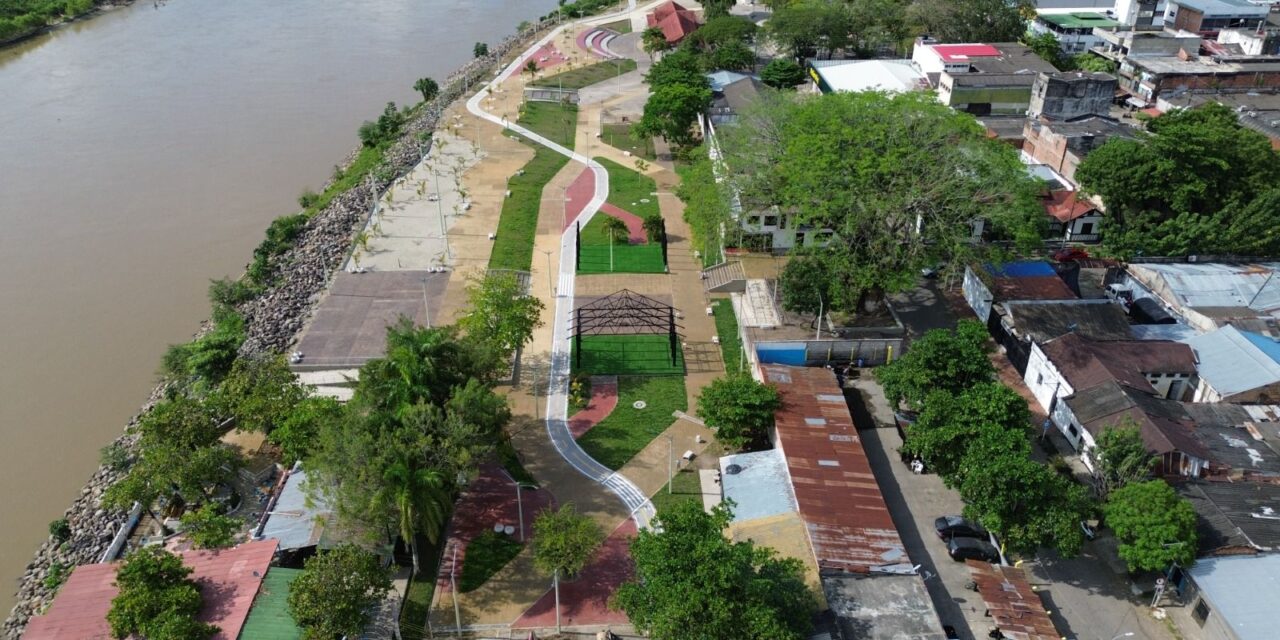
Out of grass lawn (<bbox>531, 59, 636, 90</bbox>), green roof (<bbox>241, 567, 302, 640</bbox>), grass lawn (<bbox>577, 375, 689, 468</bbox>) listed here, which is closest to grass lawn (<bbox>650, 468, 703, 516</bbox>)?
grass lawn (<bbox>577, 375, 689, 468</bbox>)

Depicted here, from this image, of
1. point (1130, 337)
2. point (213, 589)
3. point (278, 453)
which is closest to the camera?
point (213, 589)

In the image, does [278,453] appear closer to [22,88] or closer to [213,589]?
[213,589]

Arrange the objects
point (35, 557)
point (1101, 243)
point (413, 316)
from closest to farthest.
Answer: point (35, 557)
point (413, 316)
point (1101, 243)

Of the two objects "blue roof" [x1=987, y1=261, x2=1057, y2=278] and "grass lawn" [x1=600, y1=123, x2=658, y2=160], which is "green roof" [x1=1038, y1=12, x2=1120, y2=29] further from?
"blue roof" [x1=987, y1=261, x2=1057, y2=278]

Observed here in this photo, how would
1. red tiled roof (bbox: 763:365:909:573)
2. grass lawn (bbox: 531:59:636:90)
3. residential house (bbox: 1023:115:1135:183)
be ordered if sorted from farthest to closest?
1. grass lawn (bbox: 531:59:636:90)
2. residential house (bbox: 1023:115:1135:183)
3. red tiled roof (bbox: 763:365:909:573)

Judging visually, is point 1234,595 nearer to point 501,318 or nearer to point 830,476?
point 830,476

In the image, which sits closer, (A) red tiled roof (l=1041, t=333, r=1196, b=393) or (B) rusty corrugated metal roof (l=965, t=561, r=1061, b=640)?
(B) rusty corrugated metal roof (l=965, t=561, r=1061, b=640)

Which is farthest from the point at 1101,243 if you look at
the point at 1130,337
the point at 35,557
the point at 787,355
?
the point at 35,557
